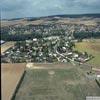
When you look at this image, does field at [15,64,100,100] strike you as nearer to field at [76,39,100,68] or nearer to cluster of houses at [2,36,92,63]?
field at [76,39,100,68]

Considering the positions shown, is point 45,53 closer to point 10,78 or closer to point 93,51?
point 93,51

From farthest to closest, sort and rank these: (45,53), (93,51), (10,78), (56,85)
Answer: (93,51)
(45,53)
(10,78)
(56,85)

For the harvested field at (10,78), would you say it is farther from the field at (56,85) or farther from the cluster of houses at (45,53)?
the cluster of houses at (45,53)

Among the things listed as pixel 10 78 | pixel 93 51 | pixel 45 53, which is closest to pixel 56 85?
pixel 10 78

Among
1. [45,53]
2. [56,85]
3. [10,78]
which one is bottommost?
[45,53]

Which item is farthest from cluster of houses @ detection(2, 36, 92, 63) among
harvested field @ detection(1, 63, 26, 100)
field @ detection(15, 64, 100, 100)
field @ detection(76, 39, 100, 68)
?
field @ detection(15, 64, 100, 100)

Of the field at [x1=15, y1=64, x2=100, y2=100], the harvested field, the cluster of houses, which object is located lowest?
the cluster of houses

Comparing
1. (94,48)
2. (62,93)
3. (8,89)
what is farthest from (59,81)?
(94,48)
